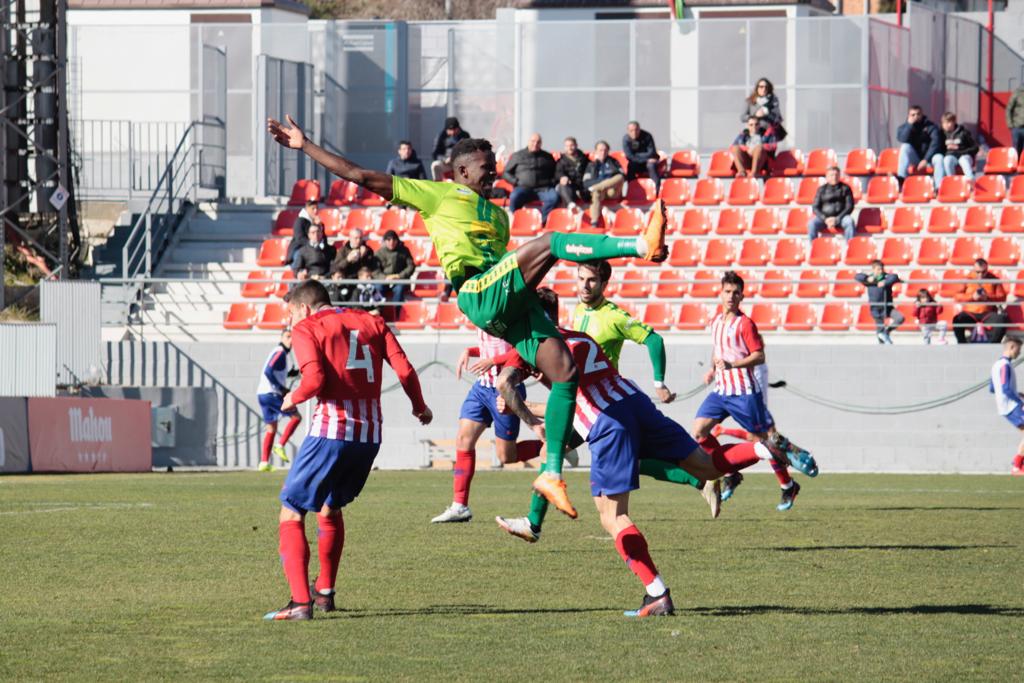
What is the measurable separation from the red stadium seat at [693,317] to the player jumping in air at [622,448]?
16.2 meters

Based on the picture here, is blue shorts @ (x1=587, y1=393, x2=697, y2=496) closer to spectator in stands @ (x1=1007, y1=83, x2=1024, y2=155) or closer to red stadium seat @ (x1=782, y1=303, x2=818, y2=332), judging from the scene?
red stadium seat @ (x1=782, y1=303, x2=818, y2=332)

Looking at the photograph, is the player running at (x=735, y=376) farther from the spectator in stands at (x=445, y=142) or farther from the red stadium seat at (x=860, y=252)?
the spectator in stands at (x=445, y=142)

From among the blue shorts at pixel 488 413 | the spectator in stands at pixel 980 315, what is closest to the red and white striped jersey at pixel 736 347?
the blue shorts at pixel 488 413

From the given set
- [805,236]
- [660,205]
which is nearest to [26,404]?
[805,236]

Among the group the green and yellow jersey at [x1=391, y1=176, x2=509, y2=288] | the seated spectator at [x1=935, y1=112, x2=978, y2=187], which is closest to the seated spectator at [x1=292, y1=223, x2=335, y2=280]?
the seated spectator at [x1=935, y1=112, x2=978, y2=187]

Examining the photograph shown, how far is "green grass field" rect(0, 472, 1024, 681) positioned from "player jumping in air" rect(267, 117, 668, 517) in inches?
41.4

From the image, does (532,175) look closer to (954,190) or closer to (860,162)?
(860,162)

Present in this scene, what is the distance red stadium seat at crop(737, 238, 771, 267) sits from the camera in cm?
2717

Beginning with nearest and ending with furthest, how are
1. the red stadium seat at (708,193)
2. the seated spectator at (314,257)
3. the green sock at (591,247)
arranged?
the green sock at (591,247) < the seated spectator at (314,257) < the red stadium seat at (708,193)

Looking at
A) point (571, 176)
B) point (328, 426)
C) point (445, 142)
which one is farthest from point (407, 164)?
point (328, 426)

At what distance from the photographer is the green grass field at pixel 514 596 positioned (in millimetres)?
7234

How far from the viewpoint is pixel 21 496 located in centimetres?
1691

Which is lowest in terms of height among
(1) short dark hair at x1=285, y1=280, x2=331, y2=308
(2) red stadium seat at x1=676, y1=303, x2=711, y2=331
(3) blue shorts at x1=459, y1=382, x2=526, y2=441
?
(3) blue shorts at x1=459, y1=382, x2=526, y2=441

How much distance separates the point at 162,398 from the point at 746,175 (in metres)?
10.7
